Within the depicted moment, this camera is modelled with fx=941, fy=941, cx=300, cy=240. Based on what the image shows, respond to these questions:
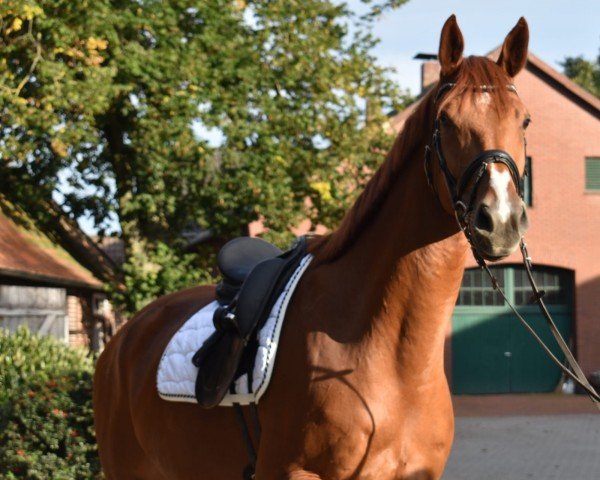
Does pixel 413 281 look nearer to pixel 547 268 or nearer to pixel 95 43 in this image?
pixel 95 43

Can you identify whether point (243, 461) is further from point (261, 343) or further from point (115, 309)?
point (115, 309)

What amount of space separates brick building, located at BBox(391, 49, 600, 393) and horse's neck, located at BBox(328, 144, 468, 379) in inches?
853

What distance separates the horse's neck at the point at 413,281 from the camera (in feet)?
11.5

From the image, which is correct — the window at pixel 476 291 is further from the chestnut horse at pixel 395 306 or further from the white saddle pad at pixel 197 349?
the chestnut horse at pixel 395 306

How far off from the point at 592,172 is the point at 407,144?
24233 mm

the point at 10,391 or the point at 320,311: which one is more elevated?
the point at 320,311

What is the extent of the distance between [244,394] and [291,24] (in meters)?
14.9

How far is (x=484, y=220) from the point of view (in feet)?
9.91

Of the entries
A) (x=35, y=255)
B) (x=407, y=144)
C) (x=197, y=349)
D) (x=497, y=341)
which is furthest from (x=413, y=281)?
(x=497, y=341)

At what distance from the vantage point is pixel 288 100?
1781 centimetres

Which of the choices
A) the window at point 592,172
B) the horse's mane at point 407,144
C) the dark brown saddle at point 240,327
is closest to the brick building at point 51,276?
the window at point 592,172

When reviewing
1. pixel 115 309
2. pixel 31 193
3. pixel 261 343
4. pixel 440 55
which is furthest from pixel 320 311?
pixel 31 193

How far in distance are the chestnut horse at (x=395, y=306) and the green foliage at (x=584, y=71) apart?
50459 mm

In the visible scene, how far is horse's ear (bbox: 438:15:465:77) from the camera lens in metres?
3.38
